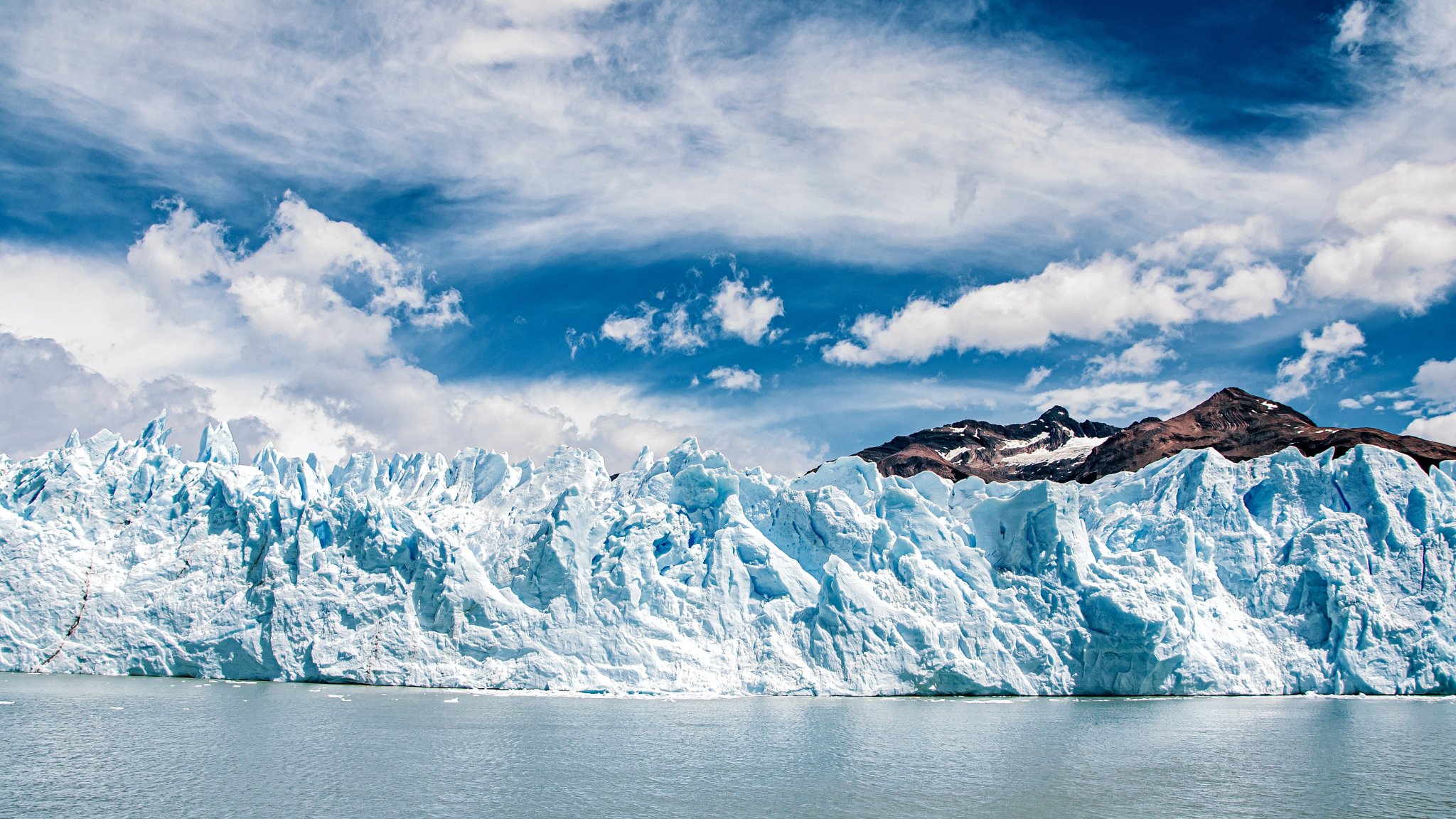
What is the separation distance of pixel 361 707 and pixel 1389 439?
217ft

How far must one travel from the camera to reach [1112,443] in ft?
291

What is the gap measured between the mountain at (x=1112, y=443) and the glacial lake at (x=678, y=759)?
1212 inches

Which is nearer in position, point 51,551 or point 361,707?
point 361,707

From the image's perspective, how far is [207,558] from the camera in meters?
36.8

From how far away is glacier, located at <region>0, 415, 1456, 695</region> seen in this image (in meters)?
35.5

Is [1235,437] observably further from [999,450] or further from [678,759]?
[678,759]

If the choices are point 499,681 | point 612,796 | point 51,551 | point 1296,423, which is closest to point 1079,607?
point 499,681

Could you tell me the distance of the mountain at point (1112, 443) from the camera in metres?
68.2

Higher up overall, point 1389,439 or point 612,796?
point 1389,439

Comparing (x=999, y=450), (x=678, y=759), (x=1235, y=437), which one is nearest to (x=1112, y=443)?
(x=1235, y=437)

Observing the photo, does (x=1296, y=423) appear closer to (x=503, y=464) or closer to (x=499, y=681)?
(x=503, y=464)

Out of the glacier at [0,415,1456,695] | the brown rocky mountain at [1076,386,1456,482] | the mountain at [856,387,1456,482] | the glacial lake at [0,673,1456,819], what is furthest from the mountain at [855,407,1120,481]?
the glacial lake at [0,673,1456,819]

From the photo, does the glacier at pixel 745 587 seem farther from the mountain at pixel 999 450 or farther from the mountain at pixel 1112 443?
the mountain at pixel 999 450

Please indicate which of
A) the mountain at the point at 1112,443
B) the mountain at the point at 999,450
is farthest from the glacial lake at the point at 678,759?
the mountain at the point at 999,450
